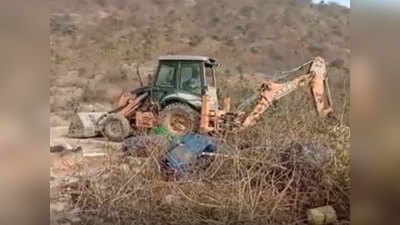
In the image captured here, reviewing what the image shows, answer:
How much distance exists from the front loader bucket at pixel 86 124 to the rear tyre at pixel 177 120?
46cm

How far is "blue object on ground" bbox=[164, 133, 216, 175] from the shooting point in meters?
3.97

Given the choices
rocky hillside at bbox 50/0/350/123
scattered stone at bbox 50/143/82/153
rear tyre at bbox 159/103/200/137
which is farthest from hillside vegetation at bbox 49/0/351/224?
rear tyre at bbox 159/103/200/137

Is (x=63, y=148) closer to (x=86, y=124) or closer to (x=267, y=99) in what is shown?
(x=86, y=124)

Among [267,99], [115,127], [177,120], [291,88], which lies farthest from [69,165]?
[291,88]

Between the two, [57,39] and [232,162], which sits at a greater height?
[57,39]

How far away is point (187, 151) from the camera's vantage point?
3.99 metres

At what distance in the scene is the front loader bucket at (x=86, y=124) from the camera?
3.89 m

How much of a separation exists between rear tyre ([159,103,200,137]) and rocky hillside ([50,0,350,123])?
1.05 feet
